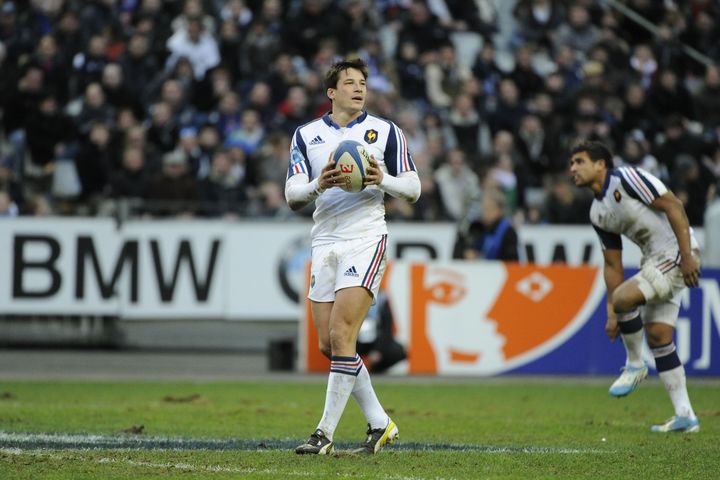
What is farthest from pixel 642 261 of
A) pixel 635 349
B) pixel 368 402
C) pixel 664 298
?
pixel 368 402

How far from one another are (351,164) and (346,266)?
718 millimetres

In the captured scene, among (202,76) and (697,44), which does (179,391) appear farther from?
(697,44)

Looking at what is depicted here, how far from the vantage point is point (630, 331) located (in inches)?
418

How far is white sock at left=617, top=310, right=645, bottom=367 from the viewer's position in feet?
34.8

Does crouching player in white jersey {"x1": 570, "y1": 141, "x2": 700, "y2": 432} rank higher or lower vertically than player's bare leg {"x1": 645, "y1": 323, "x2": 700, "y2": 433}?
higher

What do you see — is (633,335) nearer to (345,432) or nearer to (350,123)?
(345,432)

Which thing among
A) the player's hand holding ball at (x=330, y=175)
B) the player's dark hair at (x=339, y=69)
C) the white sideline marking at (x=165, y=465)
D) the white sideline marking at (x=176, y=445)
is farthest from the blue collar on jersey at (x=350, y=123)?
the white sideline marking at (x=165, y=465)

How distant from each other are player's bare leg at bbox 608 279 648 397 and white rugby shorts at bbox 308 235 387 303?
2741mm

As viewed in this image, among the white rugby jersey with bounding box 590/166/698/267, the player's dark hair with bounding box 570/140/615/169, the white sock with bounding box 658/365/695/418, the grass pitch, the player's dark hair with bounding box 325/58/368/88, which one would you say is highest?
the player's dark hair with bounding box 325/58/368/88

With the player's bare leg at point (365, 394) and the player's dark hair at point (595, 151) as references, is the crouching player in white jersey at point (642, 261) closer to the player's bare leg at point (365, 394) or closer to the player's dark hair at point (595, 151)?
the player's dark hair at point (595, 151)

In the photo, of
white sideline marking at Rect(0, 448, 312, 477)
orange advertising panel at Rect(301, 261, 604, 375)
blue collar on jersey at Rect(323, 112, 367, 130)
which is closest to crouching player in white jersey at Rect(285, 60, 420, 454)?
blue collar on jersey at Rect(323, 112, 367, 130)

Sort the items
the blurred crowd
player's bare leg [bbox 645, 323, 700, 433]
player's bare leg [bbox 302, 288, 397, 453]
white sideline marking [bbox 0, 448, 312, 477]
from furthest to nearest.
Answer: the blurred crowd → player's bare leg [bbox 645, 323, 700, 433] → player's bare leg [bbox 302, 288, 397, 453] → white sideline marking [bbox 0, 448, 312, 477]

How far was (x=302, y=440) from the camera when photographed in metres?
9.22

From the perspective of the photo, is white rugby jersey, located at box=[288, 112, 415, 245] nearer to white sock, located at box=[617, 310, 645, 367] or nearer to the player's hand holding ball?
the player's hand holding ball
